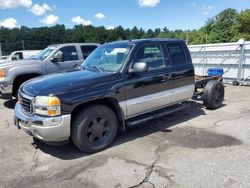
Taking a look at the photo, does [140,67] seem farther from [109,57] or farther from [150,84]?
[109,57]

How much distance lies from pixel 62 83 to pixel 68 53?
4.94 m

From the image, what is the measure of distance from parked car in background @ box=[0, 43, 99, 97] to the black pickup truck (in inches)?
82.5

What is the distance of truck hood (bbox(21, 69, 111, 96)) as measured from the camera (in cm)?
392

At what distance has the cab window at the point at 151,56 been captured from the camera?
4938 mm

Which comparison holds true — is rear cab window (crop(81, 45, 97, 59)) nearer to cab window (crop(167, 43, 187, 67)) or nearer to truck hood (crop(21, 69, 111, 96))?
cab window (crop(167, 43, 187, 67))

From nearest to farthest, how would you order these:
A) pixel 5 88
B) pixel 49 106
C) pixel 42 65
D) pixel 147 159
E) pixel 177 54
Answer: pixel 49 106
pixel 147 159
pixel 177 54
pixel 5 88
pixel 42 65

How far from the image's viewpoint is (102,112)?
14.2 feet

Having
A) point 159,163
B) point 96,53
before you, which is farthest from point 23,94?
point 159,163

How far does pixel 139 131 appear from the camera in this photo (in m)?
5.38

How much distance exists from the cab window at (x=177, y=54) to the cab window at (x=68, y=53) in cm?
428

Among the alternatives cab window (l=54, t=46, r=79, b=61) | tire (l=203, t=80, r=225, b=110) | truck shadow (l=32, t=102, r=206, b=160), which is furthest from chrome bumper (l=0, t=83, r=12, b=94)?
tire (l=203, t=80, r=225, b=110)

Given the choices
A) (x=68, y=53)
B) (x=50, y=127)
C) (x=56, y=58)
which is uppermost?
(x=68, y=53)

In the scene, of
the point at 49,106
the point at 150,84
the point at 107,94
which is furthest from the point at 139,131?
the point at 49,106

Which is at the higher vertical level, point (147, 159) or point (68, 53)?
point (68, 53)
